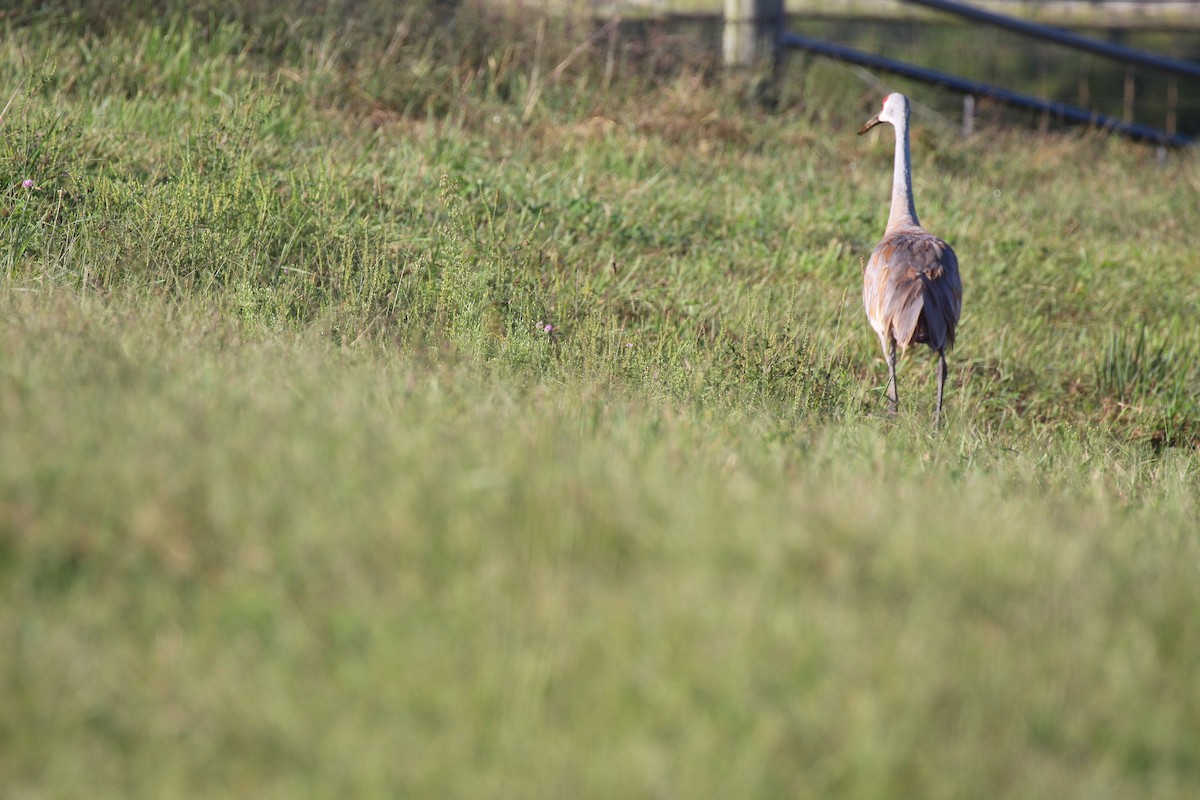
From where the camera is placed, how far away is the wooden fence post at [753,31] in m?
11.1

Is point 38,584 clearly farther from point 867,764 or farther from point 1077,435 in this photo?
point 1077,435

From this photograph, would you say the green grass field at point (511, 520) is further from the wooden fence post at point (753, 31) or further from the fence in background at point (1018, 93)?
the fence in background at point (1018, 93)

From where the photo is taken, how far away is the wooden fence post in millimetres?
11117

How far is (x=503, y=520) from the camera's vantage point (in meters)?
2.73

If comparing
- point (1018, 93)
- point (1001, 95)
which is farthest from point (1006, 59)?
point (1001, 95)

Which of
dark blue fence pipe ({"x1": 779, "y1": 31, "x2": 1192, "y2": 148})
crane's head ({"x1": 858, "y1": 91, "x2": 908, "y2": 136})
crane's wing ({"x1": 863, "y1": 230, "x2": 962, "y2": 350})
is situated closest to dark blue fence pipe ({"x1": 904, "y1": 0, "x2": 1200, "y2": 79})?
dark blue fence pipe ({"x1": 779, "y1": 31, "x2": 1192, "y2": 148})

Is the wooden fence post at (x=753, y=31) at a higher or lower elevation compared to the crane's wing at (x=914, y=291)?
higher

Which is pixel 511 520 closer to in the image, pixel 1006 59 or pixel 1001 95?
pixel 1001 95

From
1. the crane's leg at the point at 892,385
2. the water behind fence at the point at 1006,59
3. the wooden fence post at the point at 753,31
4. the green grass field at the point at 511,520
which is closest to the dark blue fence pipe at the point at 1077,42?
the water behind fence at the point at 1006,59

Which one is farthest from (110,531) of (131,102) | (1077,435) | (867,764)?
(131,102)

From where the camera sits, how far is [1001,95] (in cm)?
1266

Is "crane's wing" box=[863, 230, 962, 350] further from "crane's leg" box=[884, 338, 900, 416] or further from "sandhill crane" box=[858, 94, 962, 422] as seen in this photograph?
"crane's leg" box=[884, 338, 900, 416]

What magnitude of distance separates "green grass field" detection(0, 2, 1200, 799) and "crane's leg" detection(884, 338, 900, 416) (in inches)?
5.2

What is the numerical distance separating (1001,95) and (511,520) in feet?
37.1
